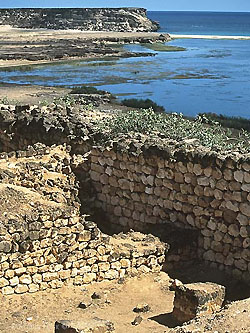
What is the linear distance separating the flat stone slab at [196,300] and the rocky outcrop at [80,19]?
364 feet

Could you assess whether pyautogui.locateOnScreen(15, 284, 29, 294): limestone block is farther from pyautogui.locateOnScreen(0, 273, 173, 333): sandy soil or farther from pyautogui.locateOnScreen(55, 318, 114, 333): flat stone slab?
pyautogui.locateOnScreen(55, 318, 114, 333): flat stone slab

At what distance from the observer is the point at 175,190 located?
10.3m

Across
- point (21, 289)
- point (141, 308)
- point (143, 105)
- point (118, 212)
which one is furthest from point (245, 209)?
point (143, 105)

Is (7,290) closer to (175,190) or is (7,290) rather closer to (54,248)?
(54,248)

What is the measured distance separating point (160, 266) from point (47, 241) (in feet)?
6.88

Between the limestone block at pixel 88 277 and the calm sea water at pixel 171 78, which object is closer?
the limestone block at pixel 88 277

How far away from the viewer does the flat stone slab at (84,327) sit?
6672 millimetres

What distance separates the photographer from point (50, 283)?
860cm

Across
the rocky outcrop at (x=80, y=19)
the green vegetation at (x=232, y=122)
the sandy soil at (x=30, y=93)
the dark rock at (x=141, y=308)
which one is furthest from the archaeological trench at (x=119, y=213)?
the rocky outcrop at (x=80, y=19)

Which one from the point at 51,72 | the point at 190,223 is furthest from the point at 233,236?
the point at 51,72

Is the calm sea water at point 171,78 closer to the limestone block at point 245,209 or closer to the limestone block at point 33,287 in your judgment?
the limestone block at point 245,209

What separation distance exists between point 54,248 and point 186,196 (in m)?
2.61

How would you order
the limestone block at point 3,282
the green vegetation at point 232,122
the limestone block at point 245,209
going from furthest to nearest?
the green vegetation at point 232,122 → the limestone block at point 245,209 → the limestone block at point 3,282

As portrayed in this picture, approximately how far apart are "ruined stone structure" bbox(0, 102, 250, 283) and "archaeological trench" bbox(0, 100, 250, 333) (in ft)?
0.06
